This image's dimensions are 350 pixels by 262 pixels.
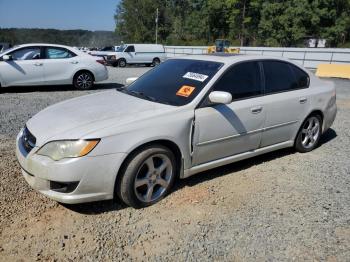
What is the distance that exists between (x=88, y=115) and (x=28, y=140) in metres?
0.65

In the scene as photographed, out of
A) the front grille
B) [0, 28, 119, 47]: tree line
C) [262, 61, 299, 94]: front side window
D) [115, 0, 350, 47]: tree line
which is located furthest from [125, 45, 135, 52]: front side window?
[0, 28, 119, 47]: tree line

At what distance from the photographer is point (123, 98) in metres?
4.21

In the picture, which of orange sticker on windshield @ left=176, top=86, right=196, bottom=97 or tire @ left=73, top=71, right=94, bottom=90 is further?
tire @ left=73, top=71, right=94, bottom=90

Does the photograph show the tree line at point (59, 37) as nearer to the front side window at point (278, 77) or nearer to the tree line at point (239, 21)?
the tree line at point (239, 21)

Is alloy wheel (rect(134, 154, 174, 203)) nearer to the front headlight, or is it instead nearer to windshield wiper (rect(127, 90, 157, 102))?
the front headlight

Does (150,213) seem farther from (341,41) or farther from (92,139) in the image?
(341,41)

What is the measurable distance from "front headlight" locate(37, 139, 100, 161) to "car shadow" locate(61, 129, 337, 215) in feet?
2.17

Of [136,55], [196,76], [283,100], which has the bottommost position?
[136,55]

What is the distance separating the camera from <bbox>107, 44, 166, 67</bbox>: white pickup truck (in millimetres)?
24494

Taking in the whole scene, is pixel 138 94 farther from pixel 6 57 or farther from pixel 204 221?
pixel 6 57

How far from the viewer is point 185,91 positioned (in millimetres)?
4031

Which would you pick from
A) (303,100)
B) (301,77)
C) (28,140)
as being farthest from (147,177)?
(301,77)

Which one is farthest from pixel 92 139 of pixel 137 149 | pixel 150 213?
Result: pixel 150 213

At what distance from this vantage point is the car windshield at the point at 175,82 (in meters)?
4.00
